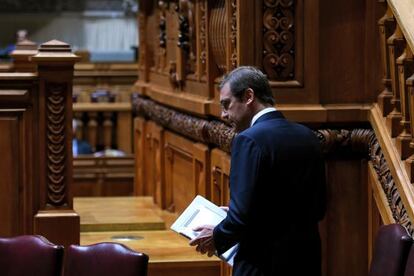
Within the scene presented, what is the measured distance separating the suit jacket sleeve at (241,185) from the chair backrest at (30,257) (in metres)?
0.93

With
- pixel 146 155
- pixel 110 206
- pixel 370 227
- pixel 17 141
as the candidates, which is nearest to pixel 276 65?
pixel 370 227

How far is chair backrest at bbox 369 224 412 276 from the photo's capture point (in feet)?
13.9

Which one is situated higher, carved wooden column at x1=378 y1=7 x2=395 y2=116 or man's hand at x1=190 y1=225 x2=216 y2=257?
carved wooden column at x1=378 y1=7 x2=395 y2=116

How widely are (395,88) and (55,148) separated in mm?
1956

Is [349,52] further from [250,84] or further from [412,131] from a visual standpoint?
[250,84]

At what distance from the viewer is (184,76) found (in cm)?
704

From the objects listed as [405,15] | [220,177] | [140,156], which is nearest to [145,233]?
[220,177]

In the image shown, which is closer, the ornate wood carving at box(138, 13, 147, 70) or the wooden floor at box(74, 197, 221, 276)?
the wooden floor at box(74, 197, 221, 276)

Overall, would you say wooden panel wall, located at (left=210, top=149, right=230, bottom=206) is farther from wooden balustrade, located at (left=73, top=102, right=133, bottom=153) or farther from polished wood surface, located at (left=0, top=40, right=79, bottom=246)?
wooden balustrade, located at (left=73, top=102, right=133, bottom=153)

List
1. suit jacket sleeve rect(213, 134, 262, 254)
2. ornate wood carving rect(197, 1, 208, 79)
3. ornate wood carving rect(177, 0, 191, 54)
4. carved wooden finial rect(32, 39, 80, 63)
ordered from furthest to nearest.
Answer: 1. ornate wood carving rect(177, 0, 191, 54)
2. ornate wood carving rect(197, 1, 208, 79)
3. carved wooden finial rect(32, 39, 80, 63)
4. suit jacket sleeve rect(213, 134, 262, 254)

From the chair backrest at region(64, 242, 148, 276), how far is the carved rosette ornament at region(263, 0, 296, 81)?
1.42 m

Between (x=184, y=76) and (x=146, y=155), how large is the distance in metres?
1.88

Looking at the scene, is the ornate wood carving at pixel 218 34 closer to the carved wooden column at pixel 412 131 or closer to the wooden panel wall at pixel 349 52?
the wooden panel wall at pixel 349 52

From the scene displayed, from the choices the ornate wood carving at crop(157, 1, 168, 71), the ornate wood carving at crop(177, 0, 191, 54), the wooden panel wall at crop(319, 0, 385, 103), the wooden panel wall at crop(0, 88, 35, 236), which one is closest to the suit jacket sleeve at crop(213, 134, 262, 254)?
the wooden panel wall at crop(319, 0, 385, 103)
